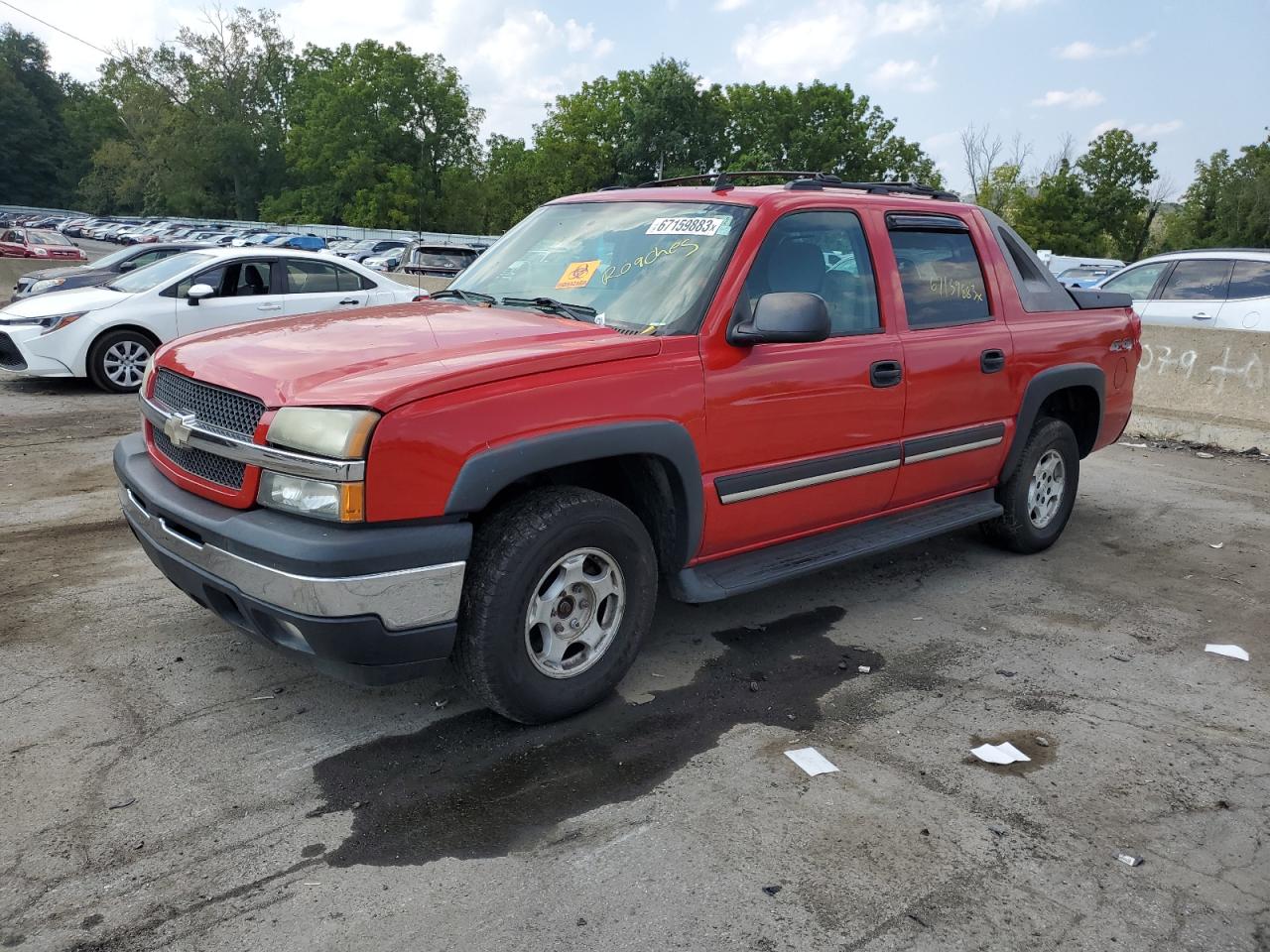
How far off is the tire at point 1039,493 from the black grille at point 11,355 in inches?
360

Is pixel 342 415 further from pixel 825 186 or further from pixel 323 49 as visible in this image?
pixel 323 49

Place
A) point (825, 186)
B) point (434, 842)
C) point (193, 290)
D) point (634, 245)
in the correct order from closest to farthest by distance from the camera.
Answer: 1. point (434, 842)
2. point (634, 245)
3. point (825, 186)
4. point (193, 290)

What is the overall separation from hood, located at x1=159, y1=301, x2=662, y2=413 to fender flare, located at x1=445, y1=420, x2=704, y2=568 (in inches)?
9.4

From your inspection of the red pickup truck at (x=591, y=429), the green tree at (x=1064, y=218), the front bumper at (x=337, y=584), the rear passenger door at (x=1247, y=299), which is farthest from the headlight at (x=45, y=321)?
the green tree at (x=1064, y=218)

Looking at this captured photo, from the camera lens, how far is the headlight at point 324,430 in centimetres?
288

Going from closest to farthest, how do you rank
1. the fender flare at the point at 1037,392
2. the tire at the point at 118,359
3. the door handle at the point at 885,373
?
the door handle at the point at 885,373, the fender flare at the point at 1037,392, the tire at the point at 118,359

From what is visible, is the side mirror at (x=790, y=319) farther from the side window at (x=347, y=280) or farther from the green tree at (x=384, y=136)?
the green tree at (x=384, y=136)

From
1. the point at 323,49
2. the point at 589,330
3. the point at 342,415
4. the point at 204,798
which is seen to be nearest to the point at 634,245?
the point at 589,330

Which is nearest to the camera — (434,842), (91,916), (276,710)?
(91,916)

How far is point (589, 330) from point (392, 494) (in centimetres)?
112

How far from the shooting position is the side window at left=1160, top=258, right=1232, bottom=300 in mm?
10547

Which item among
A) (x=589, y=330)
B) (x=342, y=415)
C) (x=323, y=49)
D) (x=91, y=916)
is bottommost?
(x=91, y=916)

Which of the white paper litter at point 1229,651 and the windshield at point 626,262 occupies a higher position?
the windshield at point 626,262

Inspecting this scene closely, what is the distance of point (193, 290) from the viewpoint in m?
9.86
